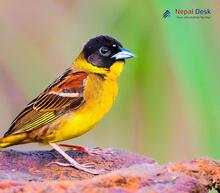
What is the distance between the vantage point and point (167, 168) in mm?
2666

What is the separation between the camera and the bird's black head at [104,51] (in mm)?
4523

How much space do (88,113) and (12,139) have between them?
0.38 m

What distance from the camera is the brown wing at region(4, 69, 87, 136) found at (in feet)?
14.2

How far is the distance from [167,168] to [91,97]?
1.79 meters

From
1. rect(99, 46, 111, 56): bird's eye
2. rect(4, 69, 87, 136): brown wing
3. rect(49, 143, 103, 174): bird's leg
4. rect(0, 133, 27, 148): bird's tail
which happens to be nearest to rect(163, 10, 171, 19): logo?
rect(99, 46, 111, 56): bird's eye

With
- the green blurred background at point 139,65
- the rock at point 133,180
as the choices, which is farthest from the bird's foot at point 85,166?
the green blurred background at point 139,65

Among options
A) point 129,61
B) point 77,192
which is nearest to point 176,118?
point 129,61

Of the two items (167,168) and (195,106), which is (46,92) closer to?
(195,106)

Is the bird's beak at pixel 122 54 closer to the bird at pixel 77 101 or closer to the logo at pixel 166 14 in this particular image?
the bird at pixel 77 101

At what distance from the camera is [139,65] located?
444 cm

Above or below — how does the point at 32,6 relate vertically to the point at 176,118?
above

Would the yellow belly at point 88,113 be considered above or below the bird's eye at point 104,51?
below

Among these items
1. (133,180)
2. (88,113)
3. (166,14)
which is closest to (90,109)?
(88,113)

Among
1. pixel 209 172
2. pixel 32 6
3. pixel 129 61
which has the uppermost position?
pixel 32 6
